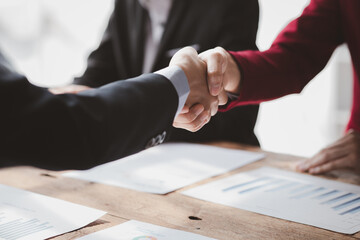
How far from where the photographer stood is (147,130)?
0.83m

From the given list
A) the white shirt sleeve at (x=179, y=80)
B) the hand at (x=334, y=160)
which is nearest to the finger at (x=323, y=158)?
the hand at (x=334, y=160)

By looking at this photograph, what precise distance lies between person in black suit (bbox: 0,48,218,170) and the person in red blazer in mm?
379

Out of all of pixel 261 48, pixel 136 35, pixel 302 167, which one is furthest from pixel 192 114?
pixel 261 48

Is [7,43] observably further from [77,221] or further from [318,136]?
[77,221]

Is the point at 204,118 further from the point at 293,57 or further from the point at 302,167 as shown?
the point at 293,57

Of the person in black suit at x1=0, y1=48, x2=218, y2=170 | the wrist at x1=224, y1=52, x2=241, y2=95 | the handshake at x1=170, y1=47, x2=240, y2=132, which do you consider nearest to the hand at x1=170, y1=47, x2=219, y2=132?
the handshake at x1=170, y1=47, x2=240, y2=132

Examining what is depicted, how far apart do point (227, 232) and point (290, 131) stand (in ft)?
11.5

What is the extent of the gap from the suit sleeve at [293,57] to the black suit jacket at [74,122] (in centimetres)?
53

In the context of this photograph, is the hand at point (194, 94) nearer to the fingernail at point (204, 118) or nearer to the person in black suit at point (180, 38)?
the fingernail at point (204, 118)

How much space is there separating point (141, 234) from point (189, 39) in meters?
1.34

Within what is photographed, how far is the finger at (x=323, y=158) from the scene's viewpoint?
1156 mm

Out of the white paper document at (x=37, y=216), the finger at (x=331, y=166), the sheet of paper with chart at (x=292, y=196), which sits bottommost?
the sheet of paper with chart at (x=292, y=196)

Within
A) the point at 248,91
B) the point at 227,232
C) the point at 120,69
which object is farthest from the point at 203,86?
the point at 120,69

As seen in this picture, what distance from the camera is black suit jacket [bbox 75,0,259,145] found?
1.72m
